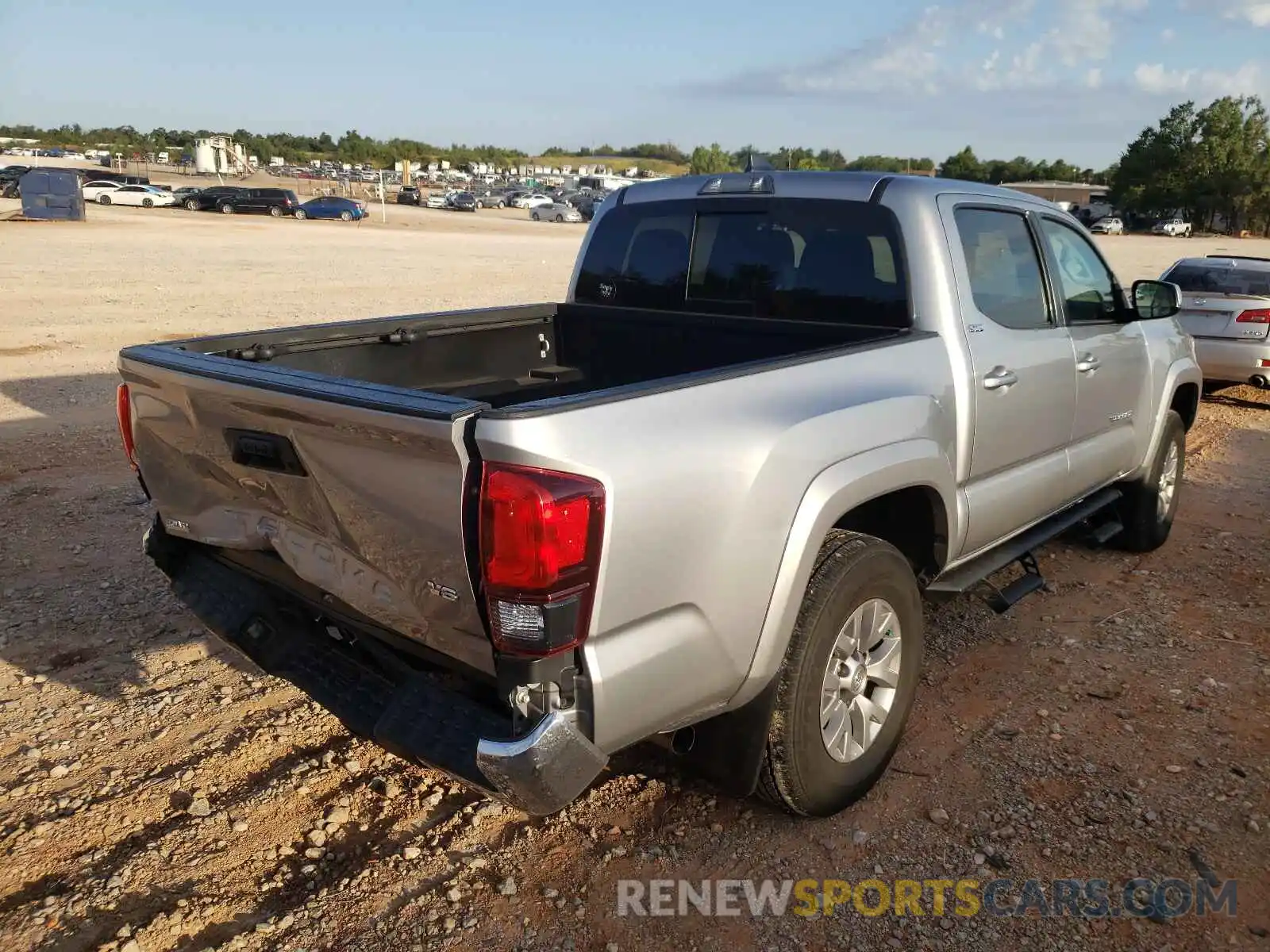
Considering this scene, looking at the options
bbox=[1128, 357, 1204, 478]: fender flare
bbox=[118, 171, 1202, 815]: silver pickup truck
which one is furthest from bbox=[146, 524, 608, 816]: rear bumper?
bbox=[1128, 357, 1204, 478]: fender flare

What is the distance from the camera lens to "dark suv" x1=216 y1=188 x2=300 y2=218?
48.1m

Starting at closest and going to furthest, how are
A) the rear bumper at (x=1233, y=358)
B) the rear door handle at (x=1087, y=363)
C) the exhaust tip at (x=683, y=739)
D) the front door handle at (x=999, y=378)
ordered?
the exhaust tip at (x=683, y=739) < the front door handle at (x=999, y=378) < the rear door handle at (x=1087, y=363) < the rear bumper at (x=1233, y=358)

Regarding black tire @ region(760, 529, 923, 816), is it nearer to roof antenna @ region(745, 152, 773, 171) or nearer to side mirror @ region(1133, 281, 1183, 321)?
roof antenna @ region(745, 152, 773, 171)

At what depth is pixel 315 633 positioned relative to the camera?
298 centimetres

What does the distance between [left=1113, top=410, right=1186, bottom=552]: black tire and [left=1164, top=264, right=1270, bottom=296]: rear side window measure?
17.7 feet

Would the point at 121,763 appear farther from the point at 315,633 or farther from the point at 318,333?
the point at 318,333

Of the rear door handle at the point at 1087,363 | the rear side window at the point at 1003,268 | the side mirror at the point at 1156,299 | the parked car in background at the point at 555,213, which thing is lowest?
the parked car in background at the point at 555,213

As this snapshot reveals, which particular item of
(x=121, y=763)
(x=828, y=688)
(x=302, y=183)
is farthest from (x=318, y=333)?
(x=302, y=183)

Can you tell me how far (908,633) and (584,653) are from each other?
4.92ft

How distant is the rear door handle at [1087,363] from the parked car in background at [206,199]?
50.9m

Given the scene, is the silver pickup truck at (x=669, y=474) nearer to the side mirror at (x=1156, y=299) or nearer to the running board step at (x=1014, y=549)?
the running board step at (x=1014, y=549)

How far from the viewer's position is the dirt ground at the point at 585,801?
8.79 feet

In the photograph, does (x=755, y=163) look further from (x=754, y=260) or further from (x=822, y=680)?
(x=822, y=680)

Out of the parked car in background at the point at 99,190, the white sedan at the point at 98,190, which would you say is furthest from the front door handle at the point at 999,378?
the parked car in background at the point at 99,190
